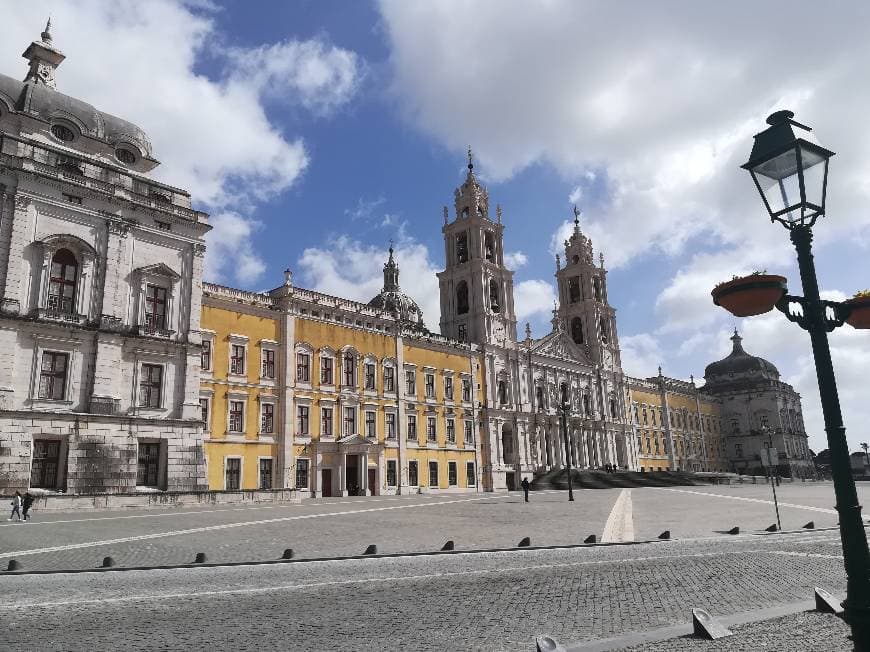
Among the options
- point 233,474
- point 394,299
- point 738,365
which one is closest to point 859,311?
point 233,474

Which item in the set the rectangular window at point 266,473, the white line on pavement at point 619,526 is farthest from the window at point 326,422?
the white line on pavement at point 619,526

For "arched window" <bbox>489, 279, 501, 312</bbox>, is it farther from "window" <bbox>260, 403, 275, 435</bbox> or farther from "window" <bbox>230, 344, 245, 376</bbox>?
"window" <bbox>230, 344, 245, 376</bbox>

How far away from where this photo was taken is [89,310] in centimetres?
2852

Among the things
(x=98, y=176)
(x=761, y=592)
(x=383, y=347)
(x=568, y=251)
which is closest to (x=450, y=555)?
(x=761, y=592)

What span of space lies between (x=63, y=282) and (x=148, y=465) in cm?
877

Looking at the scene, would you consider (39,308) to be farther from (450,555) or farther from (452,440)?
(452,440)

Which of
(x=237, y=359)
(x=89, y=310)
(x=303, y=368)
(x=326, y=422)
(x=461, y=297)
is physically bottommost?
(x=326, y=422)

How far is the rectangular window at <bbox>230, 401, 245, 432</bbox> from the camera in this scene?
123 ft

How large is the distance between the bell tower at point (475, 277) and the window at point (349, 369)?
50.1 feet

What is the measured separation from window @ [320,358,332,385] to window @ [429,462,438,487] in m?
11.1

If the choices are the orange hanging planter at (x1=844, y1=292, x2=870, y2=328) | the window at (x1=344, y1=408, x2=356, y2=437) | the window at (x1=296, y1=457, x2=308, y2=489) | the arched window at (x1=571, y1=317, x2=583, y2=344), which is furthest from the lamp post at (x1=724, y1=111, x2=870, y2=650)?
the arched window at (x1=571, y1=317, x2=583, y2=344)

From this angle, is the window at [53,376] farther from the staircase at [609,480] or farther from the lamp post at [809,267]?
the staircase at [609,480]

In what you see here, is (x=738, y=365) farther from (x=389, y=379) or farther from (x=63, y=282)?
(x=63, y=282)

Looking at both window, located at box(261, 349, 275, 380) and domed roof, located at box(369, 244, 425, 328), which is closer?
window, located at box(261, 349, 275, 380)
